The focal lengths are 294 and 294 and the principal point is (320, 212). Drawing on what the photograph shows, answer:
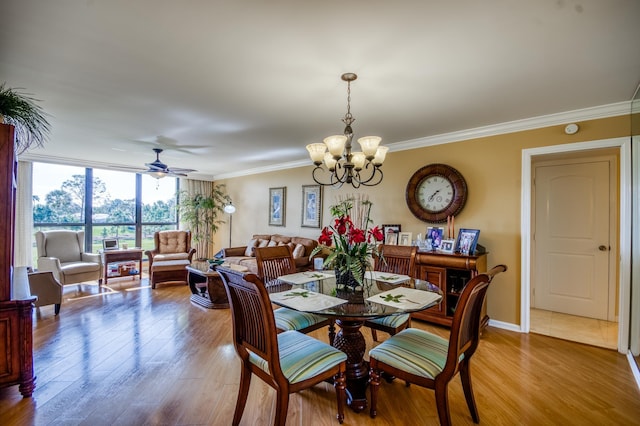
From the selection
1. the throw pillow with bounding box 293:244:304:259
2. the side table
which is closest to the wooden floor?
the throw pillow with bounding box 293:244:304:259

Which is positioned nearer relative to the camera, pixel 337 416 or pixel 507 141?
pixel 337 416

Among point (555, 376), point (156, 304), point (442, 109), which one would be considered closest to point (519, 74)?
point (442, 109)

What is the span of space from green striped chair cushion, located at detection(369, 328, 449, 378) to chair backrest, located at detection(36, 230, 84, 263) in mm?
5767

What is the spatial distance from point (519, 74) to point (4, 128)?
372cm

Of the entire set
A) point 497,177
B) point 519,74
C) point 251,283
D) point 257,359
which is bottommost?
point 257,359

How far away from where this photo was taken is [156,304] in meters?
4.27

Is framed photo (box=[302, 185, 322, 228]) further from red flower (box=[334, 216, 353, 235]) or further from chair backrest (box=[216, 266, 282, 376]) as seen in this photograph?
chair backrest (box=[216, 266, 282, 376])

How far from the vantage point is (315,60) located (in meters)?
2.08

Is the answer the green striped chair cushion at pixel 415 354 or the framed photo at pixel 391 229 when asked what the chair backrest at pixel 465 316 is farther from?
the framed photo at pixel 391 229

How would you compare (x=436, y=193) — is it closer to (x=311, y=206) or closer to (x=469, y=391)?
(x=311, y=206)

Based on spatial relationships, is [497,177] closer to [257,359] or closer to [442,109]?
[442,109]

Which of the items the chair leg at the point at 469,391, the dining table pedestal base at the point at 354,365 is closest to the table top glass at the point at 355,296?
the dining table pedestal base at the point at 354,365

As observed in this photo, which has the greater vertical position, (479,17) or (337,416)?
(479,17)

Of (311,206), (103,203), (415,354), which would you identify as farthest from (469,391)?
(103,203)
